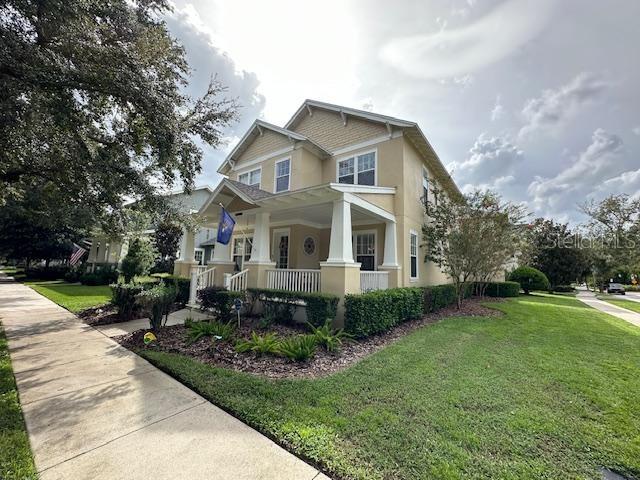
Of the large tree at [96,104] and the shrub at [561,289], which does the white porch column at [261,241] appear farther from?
the shrub at [561,289]

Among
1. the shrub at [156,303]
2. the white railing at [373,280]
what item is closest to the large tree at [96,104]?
the shrub at [156,303]

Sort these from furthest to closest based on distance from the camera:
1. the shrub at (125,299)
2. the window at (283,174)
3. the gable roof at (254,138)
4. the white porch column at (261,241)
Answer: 1. the window at (283,174)
2. the gable roof at (254,138)
3. the white porch column at (261,241)
4. the shrub at (125,299)

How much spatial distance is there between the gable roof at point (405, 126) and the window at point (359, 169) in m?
1.48

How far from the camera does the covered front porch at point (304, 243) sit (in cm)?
793

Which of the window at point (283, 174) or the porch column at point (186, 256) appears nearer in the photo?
the porch column at point (186, 256)

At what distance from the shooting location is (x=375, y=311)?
24.7 ft

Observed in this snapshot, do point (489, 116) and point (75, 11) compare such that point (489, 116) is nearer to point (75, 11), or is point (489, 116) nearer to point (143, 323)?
point (75, 11)

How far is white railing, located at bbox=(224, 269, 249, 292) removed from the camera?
9289mm

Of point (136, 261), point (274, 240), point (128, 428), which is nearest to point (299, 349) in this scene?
point (128, 428)

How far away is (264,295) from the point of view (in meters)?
8.66

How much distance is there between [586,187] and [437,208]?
3680 cm

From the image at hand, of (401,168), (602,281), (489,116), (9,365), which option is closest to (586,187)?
(602,281)

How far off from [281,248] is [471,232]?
339 inches

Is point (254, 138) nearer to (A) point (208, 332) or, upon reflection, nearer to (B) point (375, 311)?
(A) point (208, 332)
